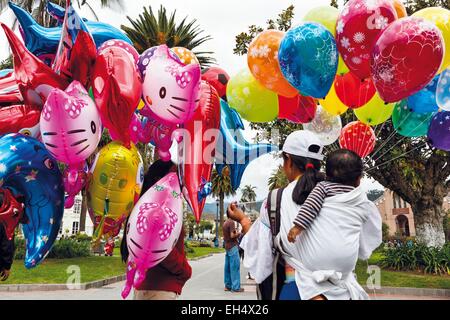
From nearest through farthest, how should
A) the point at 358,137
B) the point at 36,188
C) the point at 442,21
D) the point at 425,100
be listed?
the point at 36,188 → the point at 442,21 → the point at 425,100 → the point at 358,137

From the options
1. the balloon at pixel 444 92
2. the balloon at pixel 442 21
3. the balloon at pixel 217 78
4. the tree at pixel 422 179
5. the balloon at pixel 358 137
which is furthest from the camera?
the tree at pixel 422 179

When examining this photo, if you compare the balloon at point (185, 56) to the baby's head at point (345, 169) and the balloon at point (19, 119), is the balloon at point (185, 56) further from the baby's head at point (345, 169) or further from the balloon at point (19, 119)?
the baby's head at point (345, 169)

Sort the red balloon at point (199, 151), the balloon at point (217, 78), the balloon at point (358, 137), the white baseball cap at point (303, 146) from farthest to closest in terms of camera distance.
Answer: the balloon at point (358, 137)
the balloon at point (217, 78)
the red balloon at point (199, 151)
the white baseball cap at point (303, 146)

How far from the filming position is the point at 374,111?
206 inches

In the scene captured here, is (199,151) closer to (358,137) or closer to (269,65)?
(269,65)

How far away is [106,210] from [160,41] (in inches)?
519

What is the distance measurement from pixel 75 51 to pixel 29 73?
1.21 ft

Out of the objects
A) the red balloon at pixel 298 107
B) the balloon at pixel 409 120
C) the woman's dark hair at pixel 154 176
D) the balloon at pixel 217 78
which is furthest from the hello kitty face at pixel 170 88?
the balloon at pixel 409 120

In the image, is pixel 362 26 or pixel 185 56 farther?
pixel 362 26

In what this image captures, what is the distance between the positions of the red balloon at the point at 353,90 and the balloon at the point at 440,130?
0.81 m

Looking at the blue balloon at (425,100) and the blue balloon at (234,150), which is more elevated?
the blue balloon at (425,100)

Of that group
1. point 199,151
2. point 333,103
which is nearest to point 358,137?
point 333,103

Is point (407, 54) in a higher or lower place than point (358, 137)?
higher

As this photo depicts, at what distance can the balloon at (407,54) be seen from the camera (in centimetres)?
362
